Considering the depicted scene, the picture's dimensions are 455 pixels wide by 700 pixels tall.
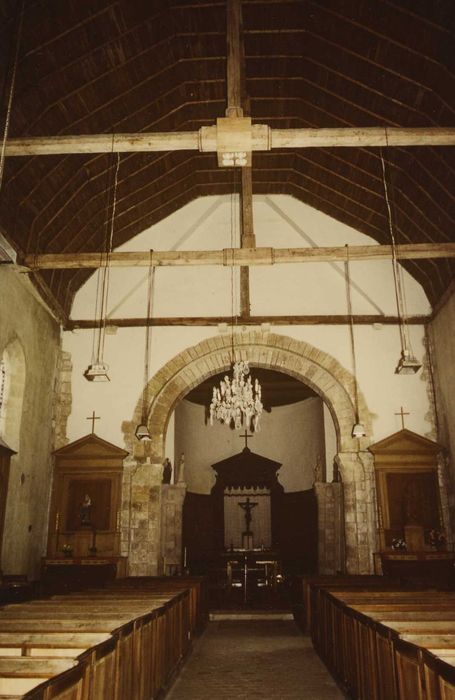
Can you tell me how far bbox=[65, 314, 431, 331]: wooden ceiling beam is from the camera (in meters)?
12.3

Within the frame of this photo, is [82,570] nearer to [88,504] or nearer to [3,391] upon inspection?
[88,504]

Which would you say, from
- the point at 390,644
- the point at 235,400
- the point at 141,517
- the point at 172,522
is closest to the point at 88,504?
the point at 141,517

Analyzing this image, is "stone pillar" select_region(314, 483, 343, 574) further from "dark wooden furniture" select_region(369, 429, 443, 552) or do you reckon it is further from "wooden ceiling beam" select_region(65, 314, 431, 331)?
"wooden ceiling beam" select_region(65, 314, 431, 331)

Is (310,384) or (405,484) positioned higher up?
(310,384)

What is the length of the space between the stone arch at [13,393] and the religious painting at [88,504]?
2.03m

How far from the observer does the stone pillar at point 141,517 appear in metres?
11.3

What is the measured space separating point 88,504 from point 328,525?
223 inches

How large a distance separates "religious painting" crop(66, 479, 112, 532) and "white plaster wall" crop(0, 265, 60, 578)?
0.49 m

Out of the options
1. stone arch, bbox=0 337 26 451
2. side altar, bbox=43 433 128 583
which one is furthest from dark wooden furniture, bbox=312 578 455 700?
stone arch, bbox=0 337 26 451

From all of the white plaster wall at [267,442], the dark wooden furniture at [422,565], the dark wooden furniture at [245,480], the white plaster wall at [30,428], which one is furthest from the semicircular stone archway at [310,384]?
the dark wooden furniture at [245,480]

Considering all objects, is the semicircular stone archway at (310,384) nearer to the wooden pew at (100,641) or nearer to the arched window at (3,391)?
the arched window at (3,391)

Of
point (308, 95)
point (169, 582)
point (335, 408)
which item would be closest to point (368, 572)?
point (335, 408)

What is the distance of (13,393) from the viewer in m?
10.2

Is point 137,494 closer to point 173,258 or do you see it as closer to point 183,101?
point 173,258
